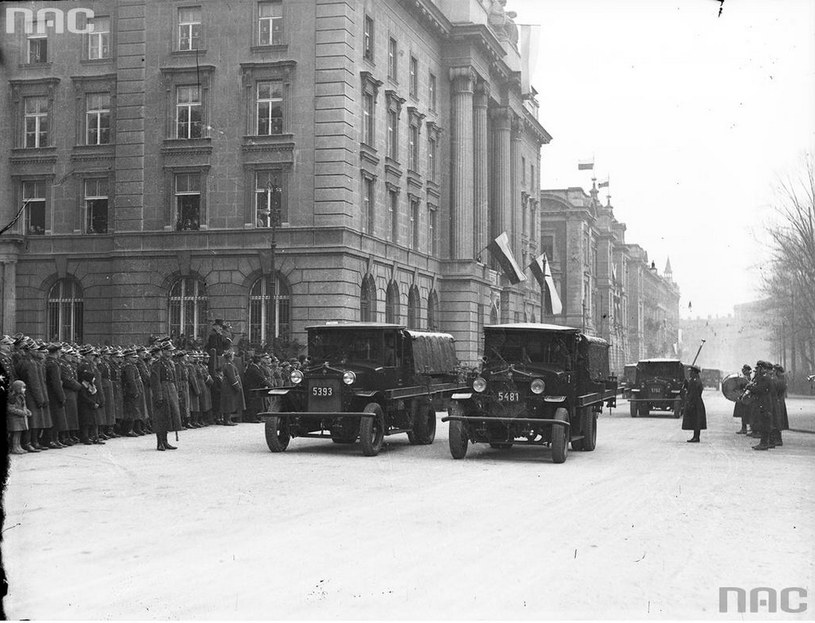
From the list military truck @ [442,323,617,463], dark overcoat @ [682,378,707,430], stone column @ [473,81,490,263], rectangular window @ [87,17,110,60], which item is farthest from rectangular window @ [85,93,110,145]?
dark overcoat @ [682,378,707,430]

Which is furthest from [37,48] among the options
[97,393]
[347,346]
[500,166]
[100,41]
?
[500,166]

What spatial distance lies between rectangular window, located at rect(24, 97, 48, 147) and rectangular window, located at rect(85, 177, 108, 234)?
2.40 m

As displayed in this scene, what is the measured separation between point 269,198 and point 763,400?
825 inches

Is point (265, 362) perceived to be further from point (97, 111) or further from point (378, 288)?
point (97, 111)

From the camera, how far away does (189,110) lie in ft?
124

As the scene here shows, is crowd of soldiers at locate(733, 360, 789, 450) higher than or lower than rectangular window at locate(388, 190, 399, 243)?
lower

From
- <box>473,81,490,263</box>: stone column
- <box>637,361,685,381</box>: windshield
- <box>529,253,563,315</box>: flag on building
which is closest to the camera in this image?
<box>637,361,685,381</box>: windshield

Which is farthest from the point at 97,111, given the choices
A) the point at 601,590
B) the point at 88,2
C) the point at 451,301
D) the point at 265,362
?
the point at 601,590

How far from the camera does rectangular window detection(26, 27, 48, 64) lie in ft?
127

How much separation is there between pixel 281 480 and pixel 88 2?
2749cm

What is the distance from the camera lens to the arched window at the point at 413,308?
45594 mm

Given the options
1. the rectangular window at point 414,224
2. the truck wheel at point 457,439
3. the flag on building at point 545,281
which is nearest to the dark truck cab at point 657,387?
the rectangular window at point 414,224

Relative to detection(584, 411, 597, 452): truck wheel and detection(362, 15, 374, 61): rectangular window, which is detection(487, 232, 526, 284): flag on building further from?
detection(584, 411, 597, 452): truck wheel

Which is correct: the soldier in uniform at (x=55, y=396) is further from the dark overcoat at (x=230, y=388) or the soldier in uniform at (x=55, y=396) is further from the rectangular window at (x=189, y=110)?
the rectangular window at (x=189, y=110)
